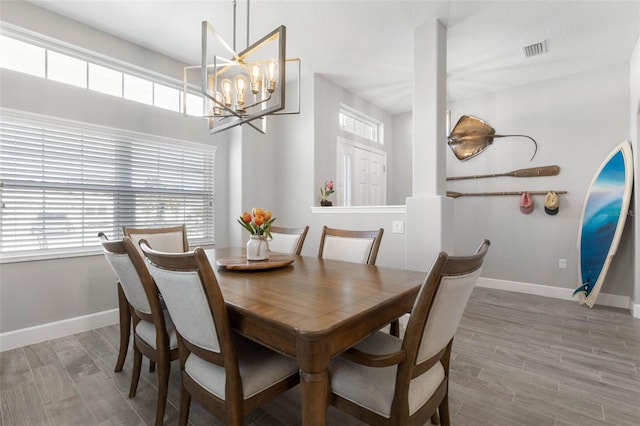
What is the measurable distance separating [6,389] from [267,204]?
293 cm

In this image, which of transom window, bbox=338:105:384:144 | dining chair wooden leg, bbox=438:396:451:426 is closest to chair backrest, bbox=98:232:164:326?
dining chair wooden leg, bbox=438:396:451:426

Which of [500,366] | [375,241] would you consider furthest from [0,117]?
[500,366]

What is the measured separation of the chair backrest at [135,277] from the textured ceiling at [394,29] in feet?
7.29

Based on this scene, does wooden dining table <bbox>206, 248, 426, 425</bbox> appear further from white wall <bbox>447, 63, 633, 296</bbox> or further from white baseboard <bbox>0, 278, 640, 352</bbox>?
white wall <bbox>447, 63, 633, 296</bbox>

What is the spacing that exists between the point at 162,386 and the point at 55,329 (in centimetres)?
197

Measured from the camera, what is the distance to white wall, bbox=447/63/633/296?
3.58 m

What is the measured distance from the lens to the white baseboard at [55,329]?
2.46 meters

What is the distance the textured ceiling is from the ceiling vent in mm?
58

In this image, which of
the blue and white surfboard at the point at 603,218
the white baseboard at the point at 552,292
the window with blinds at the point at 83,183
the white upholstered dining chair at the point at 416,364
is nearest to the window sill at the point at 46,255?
the window with blinds at the point at 83,183

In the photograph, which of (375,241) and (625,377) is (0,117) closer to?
(375,241)

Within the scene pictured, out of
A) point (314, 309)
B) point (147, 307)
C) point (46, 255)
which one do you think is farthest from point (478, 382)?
point (46, 255)

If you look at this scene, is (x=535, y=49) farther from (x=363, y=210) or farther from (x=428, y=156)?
(x=363, y=210)

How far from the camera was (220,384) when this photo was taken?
1.18 m

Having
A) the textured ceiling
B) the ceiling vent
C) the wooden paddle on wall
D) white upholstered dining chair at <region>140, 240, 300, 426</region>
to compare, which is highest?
the textured ceiling
